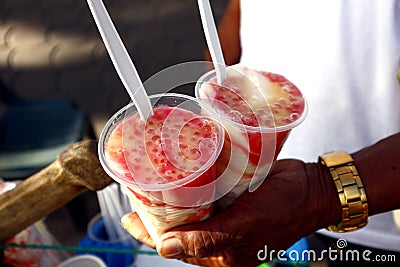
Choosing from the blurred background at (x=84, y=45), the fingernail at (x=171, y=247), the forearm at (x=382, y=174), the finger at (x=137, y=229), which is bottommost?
the blurred background at (x=84, y=45)

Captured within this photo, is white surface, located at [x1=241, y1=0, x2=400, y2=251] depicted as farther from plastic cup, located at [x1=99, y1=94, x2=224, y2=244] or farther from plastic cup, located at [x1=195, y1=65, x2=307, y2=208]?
plastic cup, located at [x1=99, y1=94, x2=224, y2=244]

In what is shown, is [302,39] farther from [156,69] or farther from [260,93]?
[156,69]

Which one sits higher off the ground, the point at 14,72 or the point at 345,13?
the point at 345,13

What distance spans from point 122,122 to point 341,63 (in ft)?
1.71

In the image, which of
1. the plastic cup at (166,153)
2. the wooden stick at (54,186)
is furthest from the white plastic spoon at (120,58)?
the wooden stick at (54,186)

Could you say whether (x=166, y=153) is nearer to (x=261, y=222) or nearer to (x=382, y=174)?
(x=261, y=222)

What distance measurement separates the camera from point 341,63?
1119 millimetres

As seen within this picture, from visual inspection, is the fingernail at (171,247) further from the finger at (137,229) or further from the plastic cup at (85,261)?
the plastic cup at (85,261)

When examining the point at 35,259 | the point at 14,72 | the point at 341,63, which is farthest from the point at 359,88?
the point at 14,72

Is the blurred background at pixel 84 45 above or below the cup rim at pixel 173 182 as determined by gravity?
below

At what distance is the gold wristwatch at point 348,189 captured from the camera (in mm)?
984

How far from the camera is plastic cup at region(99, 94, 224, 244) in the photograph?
31.4 inches

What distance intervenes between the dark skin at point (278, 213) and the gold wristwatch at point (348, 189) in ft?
0.04

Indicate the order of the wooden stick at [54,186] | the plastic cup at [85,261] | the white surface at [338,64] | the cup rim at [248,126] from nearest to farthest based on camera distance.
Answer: the cup rim at [248,126] → the wooden stick at [54,186] → the white surface at [338,64] → the plastic cup at [85,261]
